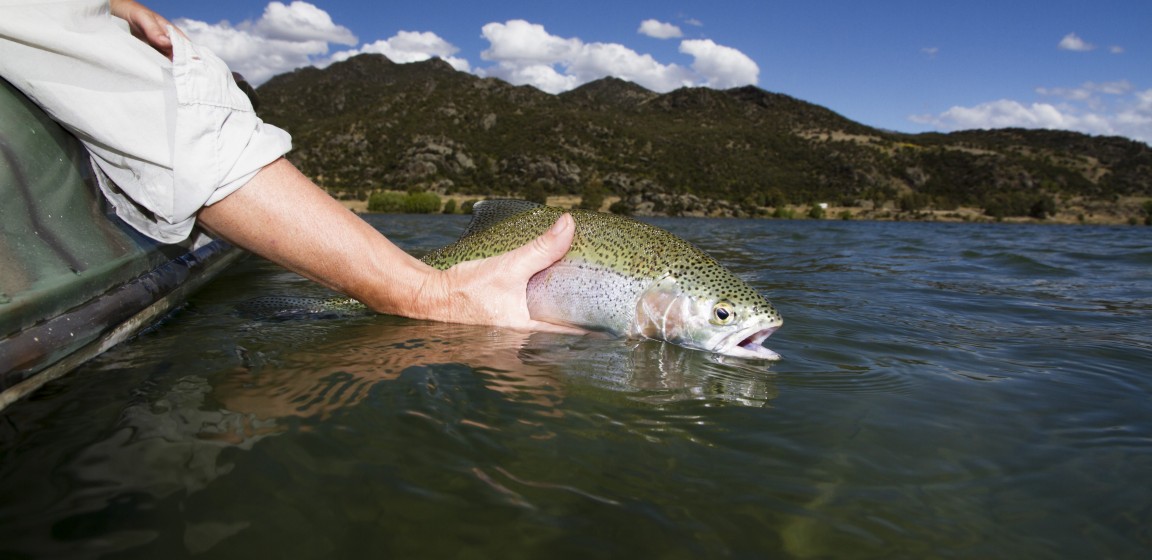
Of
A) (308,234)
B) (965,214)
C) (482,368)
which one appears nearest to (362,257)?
(308,234)

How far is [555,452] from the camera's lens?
1934 mm

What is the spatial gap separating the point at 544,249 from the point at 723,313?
3.76ft

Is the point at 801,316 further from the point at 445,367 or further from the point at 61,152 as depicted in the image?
the point at 61,152

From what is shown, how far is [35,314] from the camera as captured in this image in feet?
7.04

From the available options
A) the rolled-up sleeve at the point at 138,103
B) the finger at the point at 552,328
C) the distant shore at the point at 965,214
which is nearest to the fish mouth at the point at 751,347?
the finger at the point at 552,328

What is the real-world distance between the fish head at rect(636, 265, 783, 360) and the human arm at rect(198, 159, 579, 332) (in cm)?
62

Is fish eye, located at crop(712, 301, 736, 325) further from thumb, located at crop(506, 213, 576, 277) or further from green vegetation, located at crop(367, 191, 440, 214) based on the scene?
green vegetation, located at crop(367, 191, 440, 214)

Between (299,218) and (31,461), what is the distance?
4.41 ft

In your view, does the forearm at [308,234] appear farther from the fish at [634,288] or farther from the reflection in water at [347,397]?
the fish at [634,288]

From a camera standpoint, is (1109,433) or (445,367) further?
(445,367)

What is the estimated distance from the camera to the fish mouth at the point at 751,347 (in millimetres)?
3389

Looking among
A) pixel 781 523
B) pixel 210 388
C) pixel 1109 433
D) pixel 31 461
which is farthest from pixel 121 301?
pixel 1109 433

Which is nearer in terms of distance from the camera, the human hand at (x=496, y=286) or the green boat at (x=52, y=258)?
the green boat at (x=52, y=258)

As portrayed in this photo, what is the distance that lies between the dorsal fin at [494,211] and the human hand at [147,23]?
2.20 m
